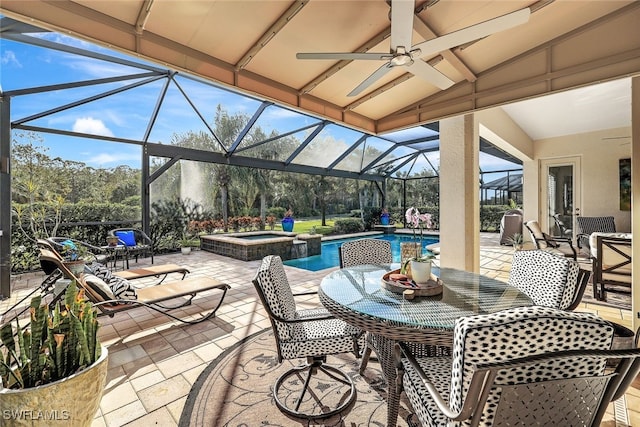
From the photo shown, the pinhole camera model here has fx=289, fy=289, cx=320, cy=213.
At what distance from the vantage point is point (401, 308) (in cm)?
170

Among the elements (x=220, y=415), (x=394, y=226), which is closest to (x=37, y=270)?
(x=220, y=415)

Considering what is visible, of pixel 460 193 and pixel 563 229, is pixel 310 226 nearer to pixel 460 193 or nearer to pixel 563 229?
pixel 563 229

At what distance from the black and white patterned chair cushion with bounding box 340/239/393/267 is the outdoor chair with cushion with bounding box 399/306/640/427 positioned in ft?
6.75

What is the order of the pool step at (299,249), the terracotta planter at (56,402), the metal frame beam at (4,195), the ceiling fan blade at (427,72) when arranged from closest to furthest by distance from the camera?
the terracotta planter at (56,402)
the ceiling fan blade at (427,72)
the metal frame beam at (4,195)
the pool step at (299,249)

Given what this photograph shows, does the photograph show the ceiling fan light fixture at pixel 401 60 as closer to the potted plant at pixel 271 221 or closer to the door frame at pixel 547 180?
the door frame at pixel 547 180

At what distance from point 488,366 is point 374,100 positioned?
15.4 feet

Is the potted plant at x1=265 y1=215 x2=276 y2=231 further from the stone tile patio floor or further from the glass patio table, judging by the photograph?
the glass patio table

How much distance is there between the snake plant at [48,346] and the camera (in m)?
1.47

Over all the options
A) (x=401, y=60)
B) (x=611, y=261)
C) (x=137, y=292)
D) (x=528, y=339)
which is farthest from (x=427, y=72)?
(x=137, y=292)

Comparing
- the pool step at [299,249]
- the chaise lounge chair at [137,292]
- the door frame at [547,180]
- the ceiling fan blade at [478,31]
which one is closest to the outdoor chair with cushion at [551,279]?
the ceiling fan blade at [478,31]

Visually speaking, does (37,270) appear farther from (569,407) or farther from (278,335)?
(569,407)

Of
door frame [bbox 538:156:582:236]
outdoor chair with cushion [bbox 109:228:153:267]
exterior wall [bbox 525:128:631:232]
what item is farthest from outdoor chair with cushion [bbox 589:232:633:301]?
outdoor chair with cushion [bbox 109:228:153:267]

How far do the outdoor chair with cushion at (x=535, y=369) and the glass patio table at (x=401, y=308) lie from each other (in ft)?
1.23

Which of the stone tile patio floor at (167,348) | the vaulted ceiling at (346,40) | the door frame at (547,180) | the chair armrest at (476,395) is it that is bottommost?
the stone tile patio floor at (167,348)
